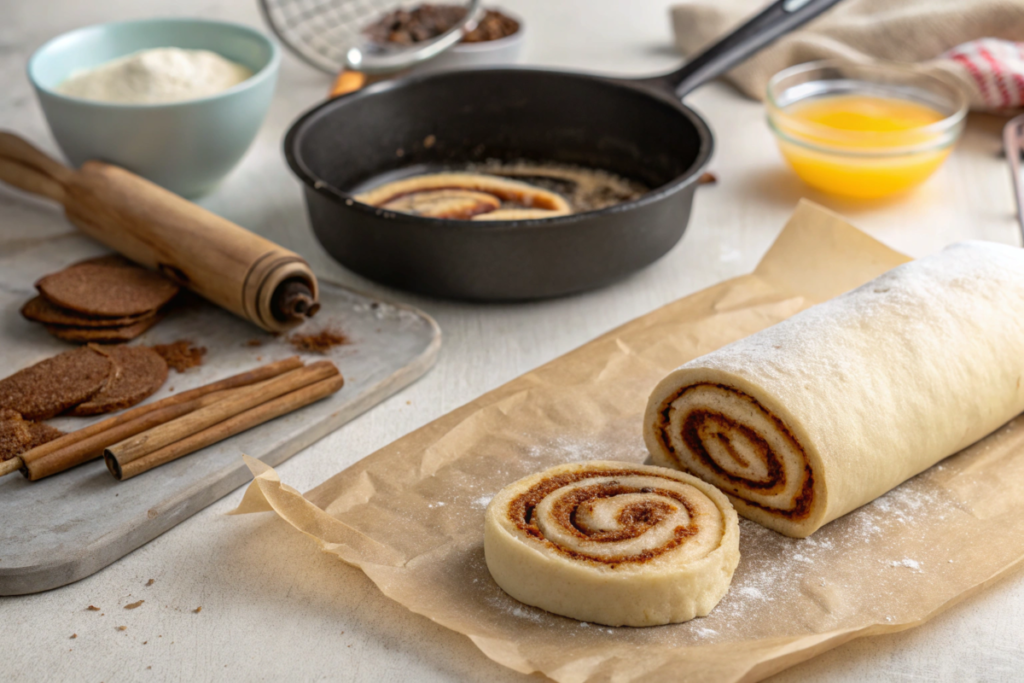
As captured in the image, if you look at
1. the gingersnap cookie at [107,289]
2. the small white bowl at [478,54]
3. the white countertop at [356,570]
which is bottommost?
the white countertop at [356,570]

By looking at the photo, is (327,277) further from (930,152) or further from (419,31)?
(930,152)

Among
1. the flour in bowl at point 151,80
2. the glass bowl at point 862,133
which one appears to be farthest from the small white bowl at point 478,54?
the glass bowl at point 862,133

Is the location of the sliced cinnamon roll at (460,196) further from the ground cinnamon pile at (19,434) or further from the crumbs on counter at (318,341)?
the ground cinnamon pile at (19,434)

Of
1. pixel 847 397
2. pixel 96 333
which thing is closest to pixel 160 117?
pixel 96 333

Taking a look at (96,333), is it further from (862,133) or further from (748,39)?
(862,133)

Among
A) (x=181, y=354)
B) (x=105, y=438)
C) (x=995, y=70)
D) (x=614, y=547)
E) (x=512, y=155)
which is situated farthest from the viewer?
(x=995, y=70)

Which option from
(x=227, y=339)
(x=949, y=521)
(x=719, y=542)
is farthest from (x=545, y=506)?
(x=227, y=339)

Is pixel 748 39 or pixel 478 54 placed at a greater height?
pixel 748 39
